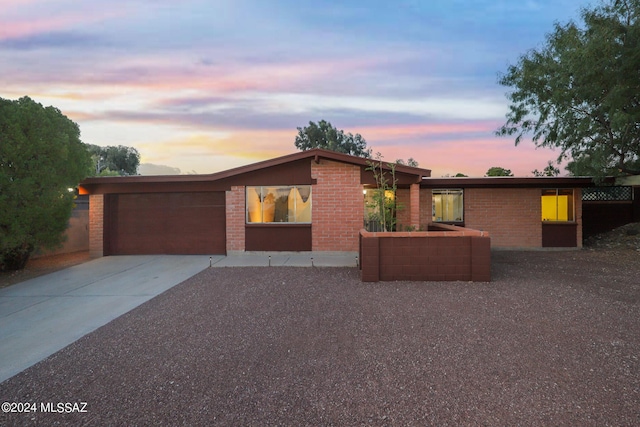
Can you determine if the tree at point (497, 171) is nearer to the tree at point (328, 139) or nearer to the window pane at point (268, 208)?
the tree at point (328, 139)

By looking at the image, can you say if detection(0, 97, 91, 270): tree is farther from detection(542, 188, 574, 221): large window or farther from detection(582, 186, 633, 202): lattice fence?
detection(582, 186, 633, 202): lattice fence

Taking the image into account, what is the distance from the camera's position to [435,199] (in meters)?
13.2

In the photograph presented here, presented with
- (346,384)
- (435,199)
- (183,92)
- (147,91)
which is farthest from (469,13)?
(346,384)

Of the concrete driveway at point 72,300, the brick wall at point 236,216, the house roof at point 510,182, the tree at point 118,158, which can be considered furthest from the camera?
the tree at point 118,158

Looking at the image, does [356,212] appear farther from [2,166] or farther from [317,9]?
[2,166]

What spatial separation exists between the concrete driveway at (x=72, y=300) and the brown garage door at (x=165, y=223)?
37.5 inches

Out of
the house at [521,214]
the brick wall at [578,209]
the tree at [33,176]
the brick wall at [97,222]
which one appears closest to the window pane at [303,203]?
the house at [521,214]

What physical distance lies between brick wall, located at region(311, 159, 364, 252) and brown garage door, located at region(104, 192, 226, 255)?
3386 mm

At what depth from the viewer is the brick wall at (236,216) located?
1146cm

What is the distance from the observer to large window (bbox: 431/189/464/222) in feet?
42.7

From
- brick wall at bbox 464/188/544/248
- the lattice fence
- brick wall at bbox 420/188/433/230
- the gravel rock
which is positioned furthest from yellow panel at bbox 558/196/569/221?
brick wall at bbox 420/188/433/230

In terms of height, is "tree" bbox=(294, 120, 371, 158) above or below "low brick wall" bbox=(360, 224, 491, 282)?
above

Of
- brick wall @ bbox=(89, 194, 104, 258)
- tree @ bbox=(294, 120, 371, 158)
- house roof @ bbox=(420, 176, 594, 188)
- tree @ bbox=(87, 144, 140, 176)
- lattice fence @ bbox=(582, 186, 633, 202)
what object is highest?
tree @ bbox=(294, 120, 371, 158)

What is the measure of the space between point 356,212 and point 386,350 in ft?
23.9
